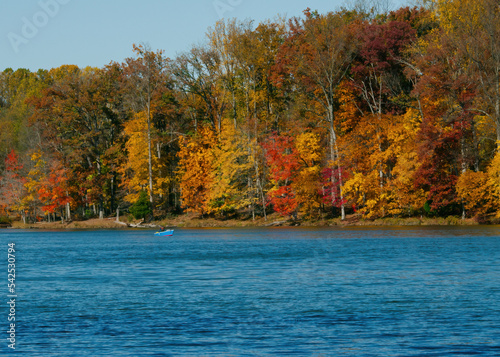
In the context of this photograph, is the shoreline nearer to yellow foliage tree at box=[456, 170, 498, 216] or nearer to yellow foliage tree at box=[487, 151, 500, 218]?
yellow foliage tree at box=[456, 170, 498, 216]

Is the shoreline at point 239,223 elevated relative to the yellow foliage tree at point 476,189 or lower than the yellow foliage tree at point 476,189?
lower

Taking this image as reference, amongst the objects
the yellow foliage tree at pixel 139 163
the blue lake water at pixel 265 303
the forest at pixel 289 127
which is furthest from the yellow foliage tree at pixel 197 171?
the blue lake water at pixel 265 303

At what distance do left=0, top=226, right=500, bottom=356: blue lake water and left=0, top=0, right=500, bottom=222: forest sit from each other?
935 inches

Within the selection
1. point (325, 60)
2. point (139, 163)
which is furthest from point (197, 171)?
point (325, 60)

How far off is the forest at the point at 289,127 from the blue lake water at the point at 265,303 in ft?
77.9

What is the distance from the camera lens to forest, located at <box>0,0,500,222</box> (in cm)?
6331

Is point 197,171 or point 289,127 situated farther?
point 197,171

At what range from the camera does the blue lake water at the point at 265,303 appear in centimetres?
1652

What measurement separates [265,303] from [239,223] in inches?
2341

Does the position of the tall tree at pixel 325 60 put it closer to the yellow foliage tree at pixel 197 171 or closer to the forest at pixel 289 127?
the forest at pixel 289 127

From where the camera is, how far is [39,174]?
92.8 meters

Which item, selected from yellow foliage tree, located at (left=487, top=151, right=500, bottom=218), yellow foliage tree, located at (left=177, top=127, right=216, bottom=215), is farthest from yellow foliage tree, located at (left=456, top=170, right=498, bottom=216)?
yellow foliage tree, located at (left=177, top=127, right=216, bottom=215)

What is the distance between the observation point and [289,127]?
78312 mm

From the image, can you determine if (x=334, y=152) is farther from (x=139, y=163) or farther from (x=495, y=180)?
(x=139, y=163)
